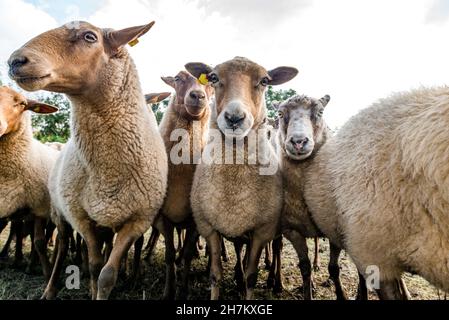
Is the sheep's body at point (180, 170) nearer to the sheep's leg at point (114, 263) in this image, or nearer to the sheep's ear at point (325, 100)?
the sheep's leg at point (114, 263)

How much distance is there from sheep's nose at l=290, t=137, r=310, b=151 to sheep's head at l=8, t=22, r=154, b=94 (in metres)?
1.77

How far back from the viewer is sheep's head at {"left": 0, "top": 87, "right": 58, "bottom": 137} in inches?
164

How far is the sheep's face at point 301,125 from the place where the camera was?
352cm

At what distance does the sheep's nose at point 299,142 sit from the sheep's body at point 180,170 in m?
1.32

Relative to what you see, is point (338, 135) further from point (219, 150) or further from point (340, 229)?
point (219, 150)

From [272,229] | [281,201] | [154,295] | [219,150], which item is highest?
[219,150]

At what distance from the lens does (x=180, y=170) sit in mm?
4145

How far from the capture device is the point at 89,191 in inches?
127

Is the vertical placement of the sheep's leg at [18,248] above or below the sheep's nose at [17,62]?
below

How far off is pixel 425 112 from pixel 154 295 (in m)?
3.33

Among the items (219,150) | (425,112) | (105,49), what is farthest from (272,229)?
(105,49)

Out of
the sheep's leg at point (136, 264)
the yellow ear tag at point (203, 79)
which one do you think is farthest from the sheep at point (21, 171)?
the yellow ear tag at point (203, 79)

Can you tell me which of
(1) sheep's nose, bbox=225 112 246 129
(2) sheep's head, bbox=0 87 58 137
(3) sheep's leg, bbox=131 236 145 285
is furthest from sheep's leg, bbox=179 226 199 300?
(2) sheep's head, bbox=0 87 58 137
